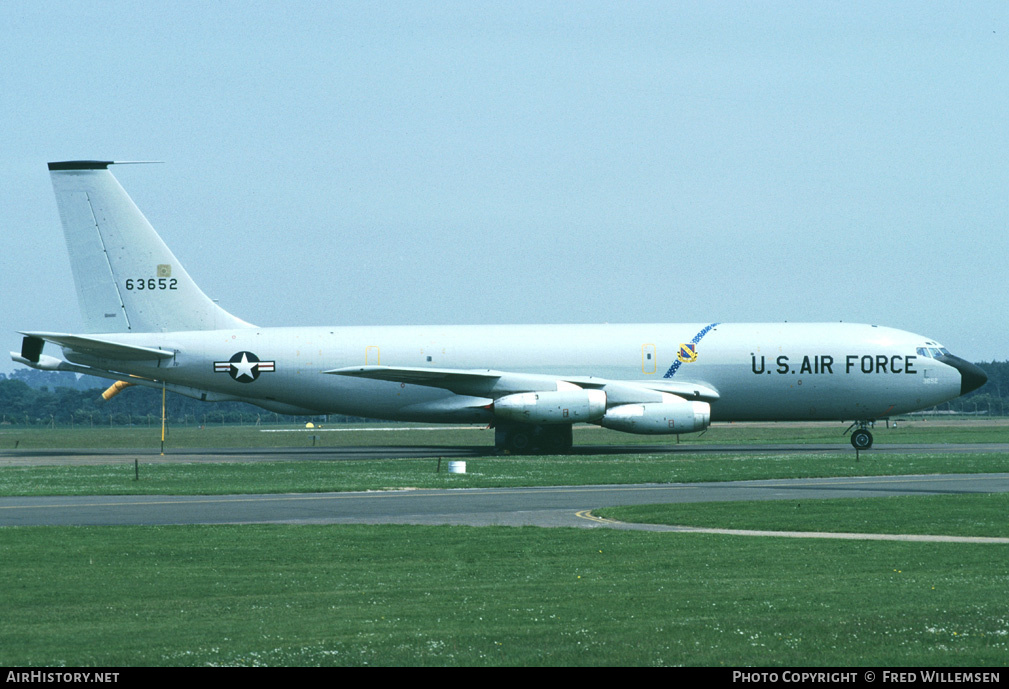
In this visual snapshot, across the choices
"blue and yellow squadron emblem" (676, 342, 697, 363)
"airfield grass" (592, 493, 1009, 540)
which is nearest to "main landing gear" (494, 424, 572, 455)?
"blue and yellow squadron emblem" (676, 342, 697, 363)

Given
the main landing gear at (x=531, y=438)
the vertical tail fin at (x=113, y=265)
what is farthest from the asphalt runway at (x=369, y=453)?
the vertical tail fin at (x=113, y=265)

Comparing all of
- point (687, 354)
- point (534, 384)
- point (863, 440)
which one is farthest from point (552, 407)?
point (863, 440)

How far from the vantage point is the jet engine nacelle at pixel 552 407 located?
4975 cm

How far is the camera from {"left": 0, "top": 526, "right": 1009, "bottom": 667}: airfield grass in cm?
1127

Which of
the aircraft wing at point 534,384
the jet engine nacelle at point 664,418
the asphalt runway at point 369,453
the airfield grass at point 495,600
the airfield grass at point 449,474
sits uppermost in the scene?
the aircraft wing at point 534,384

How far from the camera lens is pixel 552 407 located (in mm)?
49750

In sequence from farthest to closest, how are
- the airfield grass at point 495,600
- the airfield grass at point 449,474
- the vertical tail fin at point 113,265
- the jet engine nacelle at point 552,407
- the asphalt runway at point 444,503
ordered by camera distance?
the vertical tail fin at point 113,265
the jet engine nacelle at point 552,407
the airfield grass at point 449,474
the asphalt runway at point 444,503
the airfield grass at point 495,600

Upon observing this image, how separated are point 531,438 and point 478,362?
4.24 metres

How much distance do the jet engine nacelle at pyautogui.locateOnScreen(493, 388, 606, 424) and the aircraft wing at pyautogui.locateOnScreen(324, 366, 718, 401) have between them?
3.52 feet

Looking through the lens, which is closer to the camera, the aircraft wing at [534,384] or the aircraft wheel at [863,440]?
the aircraft wheel at [863,440]

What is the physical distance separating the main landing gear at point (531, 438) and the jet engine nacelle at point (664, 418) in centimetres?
356

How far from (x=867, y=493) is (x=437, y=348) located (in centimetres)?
2640

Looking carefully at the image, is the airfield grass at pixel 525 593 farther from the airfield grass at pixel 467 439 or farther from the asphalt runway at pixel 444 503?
the airfield grass at pixel 467 439
